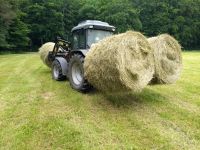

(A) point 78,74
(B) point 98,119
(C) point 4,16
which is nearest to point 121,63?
(B) point 98,119

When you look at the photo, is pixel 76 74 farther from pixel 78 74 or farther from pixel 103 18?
pixel 103 18

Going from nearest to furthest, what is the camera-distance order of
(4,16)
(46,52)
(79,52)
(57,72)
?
(79,52), (57,72), (46,52), (4,16)

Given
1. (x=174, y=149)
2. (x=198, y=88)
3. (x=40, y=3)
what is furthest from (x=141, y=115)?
(x=40, y=3)

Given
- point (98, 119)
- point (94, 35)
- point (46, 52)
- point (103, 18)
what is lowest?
point (98, 119)

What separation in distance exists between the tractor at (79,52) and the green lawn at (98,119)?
14.7 inches

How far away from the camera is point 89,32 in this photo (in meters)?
8.67

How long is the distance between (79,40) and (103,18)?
3173 cm

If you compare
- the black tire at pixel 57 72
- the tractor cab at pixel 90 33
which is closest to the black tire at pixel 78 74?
the tractor cab at pixel 90 33

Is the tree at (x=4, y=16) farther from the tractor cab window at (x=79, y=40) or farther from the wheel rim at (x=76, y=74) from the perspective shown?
the wheel rim at (x=76, y=74)

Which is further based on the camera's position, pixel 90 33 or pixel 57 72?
pixel 57 72

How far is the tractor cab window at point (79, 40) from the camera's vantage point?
8789 mm

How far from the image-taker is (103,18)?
131 ft

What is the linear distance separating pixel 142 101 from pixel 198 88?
248cm

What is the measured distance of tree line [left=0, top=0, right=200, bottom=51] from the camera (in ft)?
116
